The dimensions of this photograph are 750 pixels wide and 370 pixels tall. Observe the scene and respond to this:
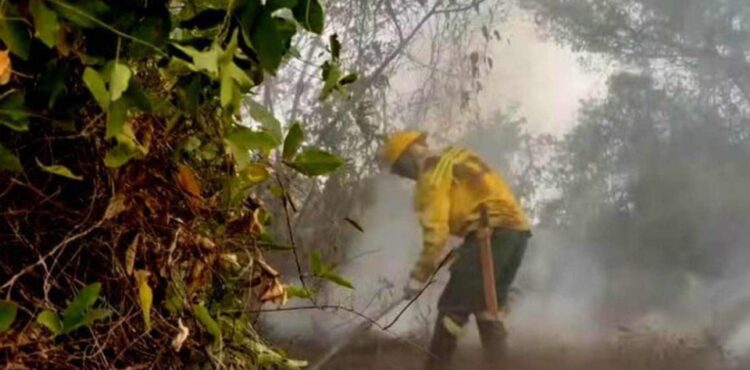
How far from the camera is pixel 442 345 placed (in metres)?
1.12

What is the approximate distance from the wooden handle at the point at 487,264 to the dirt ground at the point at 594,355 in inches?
2.3

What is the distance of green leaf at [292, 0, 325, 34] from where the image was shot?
1.13 ft

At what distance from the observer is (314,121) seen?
112 cm

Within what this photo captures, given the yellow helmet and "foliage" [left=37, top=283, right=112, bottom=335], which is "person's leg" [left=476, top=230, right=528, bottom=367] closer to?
the yellow helmet

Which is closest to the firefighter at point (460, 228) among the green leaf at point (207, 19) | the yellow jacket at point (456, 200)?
the yellow jacket at point (456, 200)

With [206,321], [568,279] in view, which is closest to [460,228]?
[568,279]

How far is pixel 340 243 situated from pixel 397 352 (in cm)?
15

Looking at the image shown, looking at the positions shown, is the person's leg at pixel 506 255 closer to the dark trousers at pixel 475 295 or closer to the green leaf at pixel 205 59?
the dark trousers at pixel 475 295

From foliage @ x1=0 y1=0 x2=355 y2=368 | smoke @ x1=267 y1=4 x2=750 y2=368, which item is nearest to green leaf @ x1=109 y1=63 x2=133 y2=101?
foliage @ x1=0 y1=0 x2=355 y2=368

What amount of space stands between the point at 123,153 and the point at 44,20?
57mm

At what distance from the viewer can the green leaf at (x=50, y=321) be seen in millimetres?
308

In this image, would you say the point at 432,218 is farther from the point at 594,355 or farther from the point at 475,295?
the point at 594,355

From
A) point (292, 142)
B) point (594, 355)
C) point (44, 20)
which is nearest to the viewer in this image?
point (44, 20)

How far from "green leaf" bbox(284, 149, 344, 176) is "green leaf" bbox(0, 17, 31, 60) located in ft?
0.49
